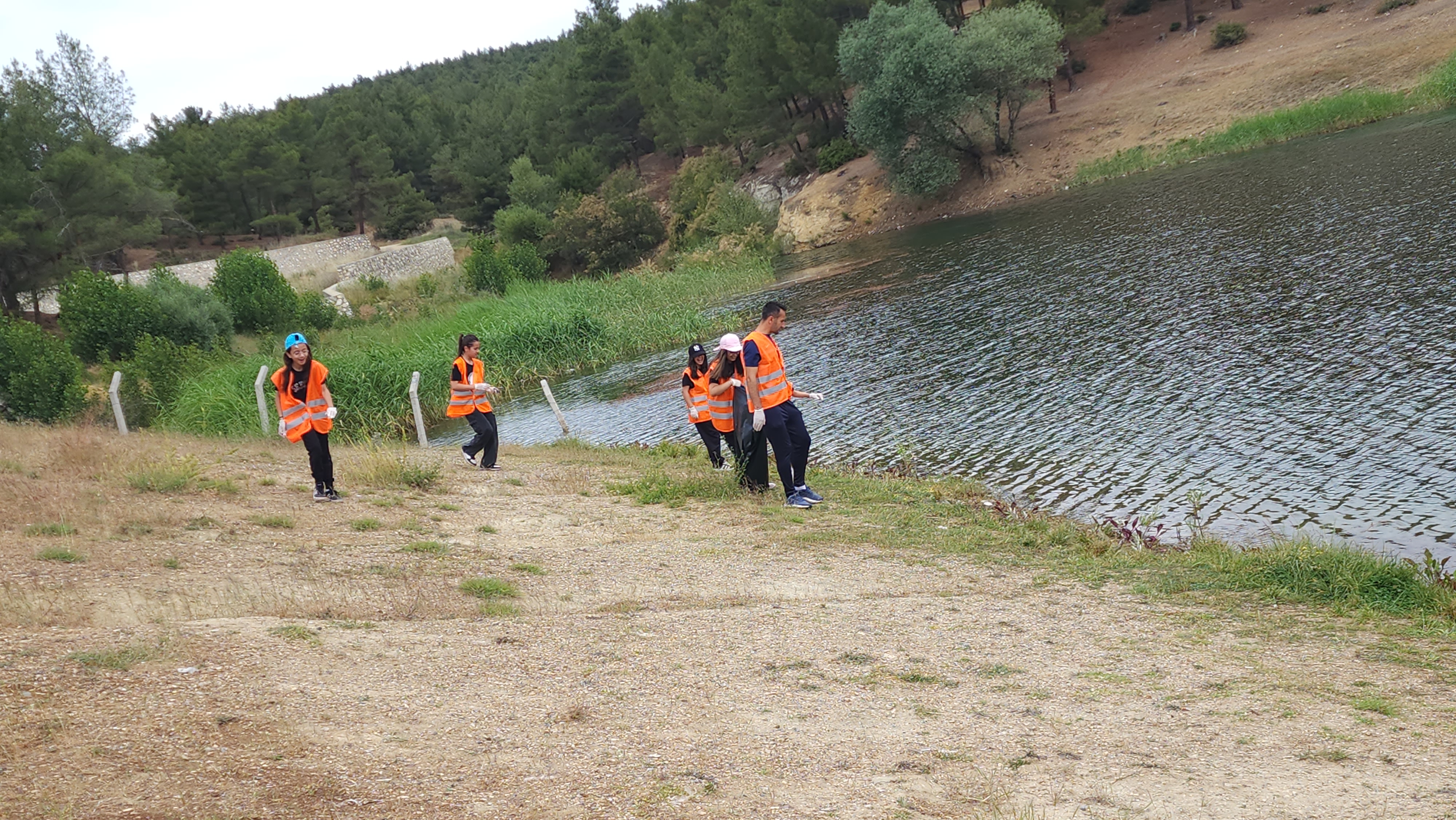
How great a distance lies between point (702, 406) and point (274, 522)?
6131mm

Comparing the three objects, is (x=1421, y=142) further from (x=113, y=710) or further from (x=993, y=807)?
(x=113, y=710)

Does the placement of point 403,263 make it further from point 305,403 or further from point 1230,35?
point 305,403

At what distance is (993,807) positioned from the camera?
5180mm

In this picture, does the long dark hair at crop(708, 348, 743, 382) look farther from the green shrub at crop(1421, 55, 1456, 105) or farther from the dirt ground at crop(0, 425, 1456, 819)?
the green shrub at crop(1421, 55, 1456, 105)

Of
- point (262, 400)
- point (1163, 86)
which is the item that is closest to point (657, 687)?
point (262, 400)

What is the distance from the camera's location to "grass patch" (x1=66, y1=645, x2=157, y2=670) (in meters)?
6.50

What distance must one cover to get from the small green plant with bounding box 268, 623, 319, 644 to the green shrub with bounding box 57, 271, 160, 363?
Result: 107 ft

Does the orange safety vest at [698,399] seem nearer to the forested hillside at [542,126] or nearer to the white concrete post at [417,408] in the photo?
the white concrete post at [417,408]

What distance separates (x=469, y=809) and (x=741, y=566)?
5671mm

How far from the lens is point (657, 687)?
6875mm

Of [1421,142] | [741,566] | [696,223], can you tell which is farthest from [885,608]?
[696,223]

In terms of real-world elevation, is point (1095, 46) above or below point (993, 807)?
above

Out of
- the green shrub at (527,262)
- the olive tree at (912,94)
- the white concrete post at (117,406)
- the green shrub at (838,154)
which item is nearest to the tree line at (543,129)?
the olive tree at (912,94)

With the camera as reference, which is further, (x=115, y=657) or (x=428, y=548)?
(x=428, y=548)
